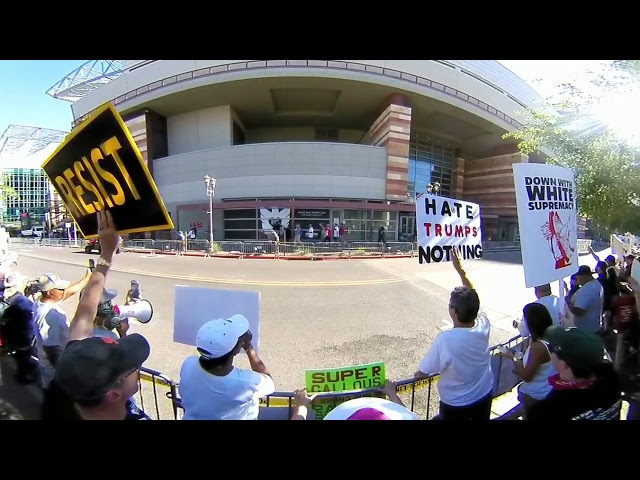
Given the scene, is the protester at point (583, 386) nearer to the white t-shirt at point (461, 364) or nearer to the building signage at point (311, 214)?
the white t-shirt at point (461, 364)

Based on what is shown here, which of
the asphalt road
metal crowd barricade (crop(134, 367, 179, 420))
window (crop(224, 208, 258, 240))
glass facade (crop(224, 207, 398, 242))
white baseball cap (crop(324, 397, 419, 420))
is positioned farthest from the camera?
window (crop(224, 208, 258, 240))

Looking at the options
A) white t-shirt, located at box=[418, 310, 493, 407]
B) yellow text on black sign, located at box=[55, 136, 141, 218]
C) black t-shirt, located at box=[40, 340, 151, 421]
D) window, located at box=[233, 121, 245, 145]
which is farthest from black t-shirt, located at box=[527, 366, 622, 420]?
window, located at box=[233, 121, 245, 145]

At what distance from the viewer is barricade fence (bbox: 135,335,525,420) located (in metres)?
1.97

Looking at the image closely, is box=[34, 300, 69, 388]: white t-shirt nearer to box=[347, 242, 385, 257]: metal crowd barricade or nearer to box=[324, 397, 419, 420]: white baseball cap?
box=[324, 397, 419, 420]: white baseball cap

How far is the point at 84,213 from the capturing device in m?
2.09

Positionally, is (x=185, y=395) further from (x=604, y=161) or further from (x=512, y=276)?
(x=512, y=276)

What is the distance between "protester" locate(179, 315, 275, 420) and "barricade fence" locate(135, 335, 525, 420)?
374 millimetres

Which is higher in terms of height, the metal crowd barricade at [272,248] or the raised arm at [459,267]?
the raised arm at [459,267]

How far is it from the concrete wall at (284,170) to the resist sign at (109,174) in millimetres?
21680

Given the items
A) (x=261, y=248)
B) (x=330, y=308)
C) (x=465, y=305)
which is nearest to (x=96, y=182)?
(x=465, y=305)

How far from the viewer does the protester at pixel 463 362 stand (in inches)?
76.5

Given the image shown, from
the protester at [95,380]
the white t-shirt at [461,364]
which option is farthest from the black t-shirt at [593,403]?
the protester at [95,380]
